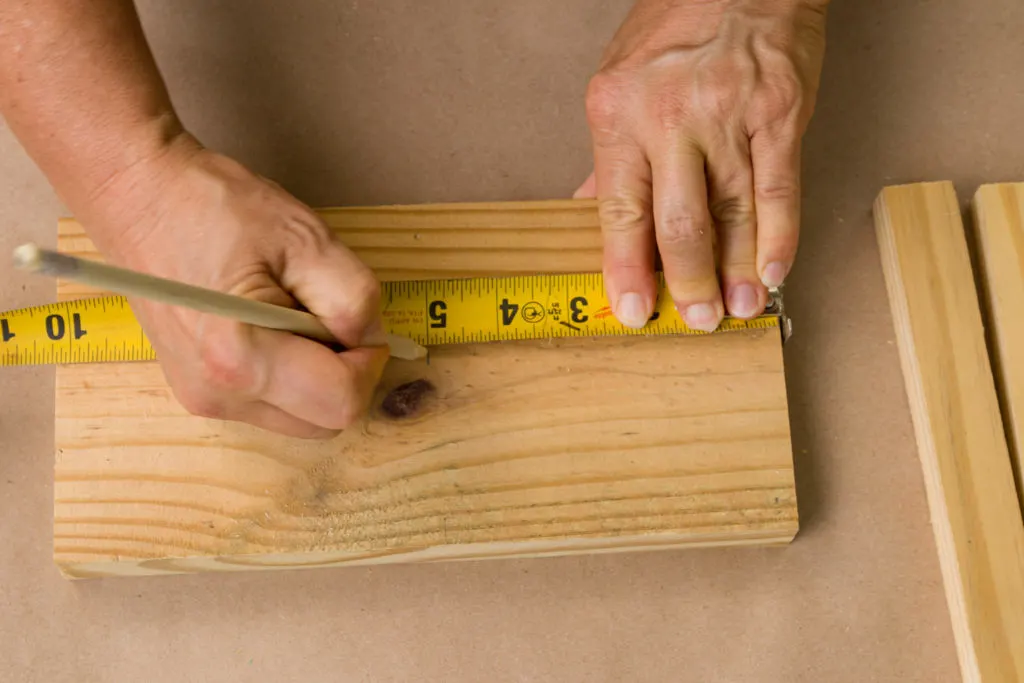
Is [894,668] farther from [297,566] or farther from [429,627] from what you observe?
[297,566]

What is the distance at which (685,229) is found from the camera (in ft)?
3.27

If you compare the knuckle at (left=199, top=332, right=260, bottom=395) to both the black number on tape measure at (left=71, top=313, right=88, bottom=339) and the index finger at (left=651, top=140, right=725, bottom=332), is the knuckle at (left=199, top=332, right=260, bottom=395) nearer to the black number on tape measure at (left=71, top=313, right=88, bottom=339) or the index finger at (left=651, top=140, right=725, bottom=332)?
the black number on tape measure at (left=71, top=313, right=88, bottom=339)

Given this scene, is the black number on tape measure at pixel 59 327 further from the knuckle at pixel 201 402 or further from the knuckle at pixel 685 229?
the knuckle at pixel 685 229

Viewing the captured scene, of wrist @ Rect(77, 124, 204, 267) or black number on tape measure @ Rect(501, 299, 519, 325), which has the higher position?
wrist @ Rect(77, 124, 204, 267)

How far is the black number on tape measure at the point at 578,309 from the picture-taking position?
1.07 metres

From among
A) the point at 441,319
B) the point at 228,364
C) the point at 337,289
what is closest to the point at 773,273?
the point at 441,319

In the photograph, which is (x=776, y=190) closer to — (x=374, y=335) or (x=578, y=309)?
(x=578, y=309)

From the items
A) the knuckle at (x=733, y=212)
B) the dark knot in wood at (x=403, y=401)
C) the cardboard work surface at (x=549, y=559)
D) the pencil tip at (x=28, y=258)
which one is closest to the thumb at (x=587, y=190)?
the cardboard work surface at (x=549, y=559)

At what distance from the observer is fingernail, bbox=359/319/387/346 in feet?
3.04

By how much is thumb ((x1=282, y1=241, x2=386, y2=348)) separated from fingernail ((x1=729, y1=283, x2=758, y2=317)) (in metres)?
0.43

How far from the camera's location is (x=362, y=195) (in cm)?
130

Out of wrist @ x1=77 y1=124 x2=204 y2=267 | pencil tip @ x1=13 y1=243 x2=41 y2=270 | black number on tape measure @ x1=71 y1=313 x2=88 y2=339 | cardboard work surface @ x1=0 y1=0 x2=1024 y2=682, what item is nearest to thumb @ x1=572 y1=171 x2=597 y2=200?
cardboard work surface @ x1=0 y1=0 x2=1024 y2=682

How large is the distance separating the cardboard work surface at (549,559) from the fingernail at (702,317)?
22 centimetres

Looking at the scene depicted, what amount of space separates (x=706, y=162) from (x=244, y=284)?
55cm
